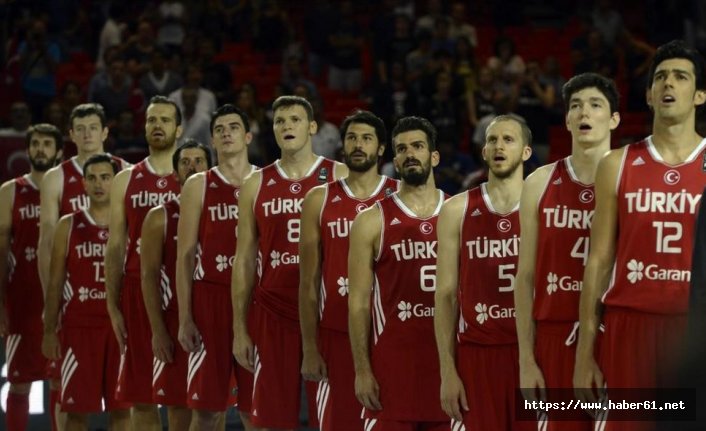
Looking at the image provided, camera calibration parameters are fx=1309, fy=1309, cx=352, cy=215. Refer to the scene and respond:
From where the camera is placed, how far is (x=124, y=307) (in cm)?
870

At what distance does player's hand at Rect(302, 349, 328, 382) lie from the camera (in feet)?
23.2

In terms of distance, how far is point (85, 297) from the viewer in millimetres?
8922

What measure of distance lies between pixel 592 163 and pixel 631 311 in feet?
2.80

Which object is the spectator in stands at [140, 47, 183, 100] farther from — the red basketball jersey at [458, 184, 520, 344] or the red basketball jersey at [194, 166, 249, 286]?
the red basketball jersey at [458, 184, 520, 344]

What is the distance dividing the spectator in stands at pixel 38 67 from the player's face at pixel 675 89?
11.0 m

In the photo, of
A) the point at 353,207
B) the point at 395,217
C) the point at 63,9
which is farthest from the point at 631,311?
the point at 63,9

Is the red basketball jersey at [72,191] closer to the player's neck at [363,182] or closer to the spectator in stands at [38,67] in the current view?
the player's neck at [363,182]

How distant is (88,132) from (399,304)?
12.2ft

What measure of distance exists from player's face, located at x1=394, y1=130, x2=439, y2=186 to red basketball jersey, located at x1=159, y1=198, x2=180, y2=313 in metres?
2.18

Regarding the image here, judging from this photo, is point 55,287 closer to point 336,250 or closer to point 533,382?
point 336,250

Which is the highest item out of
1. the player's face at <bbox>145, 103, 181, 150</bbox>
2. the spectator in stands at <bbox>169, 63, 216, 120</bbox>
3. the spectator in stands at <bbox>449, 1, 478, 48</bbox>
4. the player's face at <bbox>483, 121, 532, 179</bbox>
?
the spectator in stands at <bbox>449, 1, 478, 48</bbox>

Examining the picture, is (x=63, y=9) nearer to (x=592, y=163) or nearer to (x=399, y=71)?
(x=399, y=71)

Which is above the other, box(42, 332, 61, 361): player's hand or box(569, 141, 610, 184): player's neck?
box(569, 141, 610, 184): player's neck

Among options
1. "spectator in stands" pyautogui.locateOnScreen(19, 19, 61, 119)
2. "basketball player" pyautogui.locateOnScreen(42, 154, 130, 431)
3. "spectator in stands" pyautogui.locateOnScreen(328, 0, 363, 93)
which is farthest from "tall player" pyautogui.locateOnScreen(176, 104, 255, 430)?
"spectator in stands" pyautogui.locateOnScreen(328, 0, 363, 93)
